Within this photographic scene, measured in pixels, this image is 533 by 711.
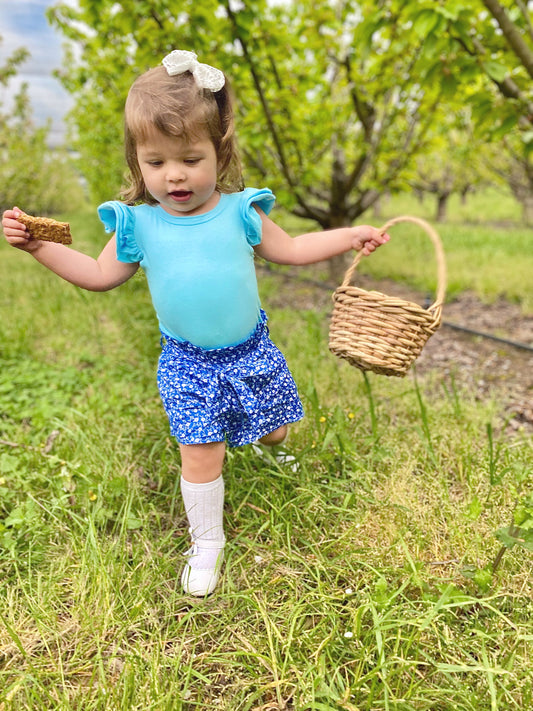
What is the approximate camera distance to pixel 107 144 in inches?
321

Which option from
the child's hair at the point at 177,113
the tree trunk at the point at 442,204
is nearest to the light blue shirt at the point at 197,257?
the child's hair at the point at 177,113

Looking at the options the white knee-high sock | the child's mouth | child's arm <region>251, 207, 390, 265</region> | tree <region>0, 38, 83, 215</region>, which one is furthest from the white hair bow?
tree <region>0, 38, 83, 215</region>

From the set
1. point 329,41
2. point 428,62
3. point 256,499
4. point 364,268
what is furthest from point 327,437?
point 364,268

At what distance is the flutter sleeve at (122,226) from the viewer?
152 cm

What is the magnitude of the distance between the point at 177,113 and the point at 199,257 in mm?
379

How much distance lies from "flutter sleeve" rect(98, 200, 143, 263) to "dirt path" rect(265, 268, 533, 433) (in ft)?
5.52

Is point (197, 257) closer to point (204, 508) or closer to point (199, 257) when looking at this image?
point (199, 257)

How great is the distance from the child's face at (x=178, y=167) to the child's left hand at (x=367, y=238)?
49 cm

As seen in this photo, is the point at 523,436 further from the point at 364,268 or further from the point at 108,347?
the point at 364,268

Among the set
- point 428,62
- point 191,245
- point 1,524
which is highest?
point 428,62

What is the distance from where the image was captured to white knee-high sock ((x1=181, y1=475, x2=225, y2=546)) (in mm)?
1624

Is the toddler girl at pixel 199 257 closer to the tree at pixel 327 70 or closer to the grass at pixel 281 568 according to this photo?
the grass at pixel 281 568

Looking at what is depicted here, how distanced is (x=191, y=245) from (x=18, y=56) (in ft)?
29.9

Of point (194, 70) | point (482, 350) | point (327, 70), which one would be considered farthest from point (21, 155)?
point (194, 70)
